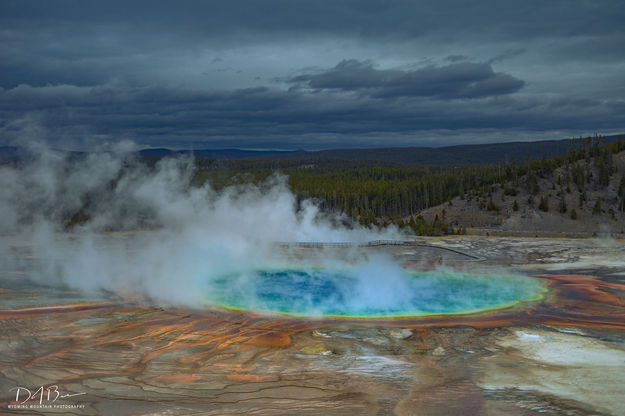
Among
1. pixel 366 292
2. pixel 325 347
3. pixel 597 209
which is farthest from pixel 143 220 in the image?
pixel 597 209

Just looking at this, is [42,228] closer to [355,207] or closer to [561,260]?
[561,260]

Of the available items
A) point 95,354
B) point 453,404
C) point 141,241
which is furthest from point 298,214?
point 453,404

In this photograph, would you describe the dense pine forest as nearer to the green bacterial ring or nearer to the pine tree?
the pine tree

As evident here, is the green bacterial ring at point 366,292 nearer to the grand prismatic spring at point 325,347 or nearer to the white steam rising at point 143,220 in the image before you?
the grand prismatic spring at point 325,347

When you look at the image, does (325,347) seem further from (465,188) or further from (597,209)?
(465,188)

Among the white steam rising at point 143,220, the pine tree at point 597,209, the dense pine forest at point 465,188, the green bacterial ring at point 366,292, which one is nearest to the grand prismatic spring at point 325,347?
the green bacterial ring at point 366,292
